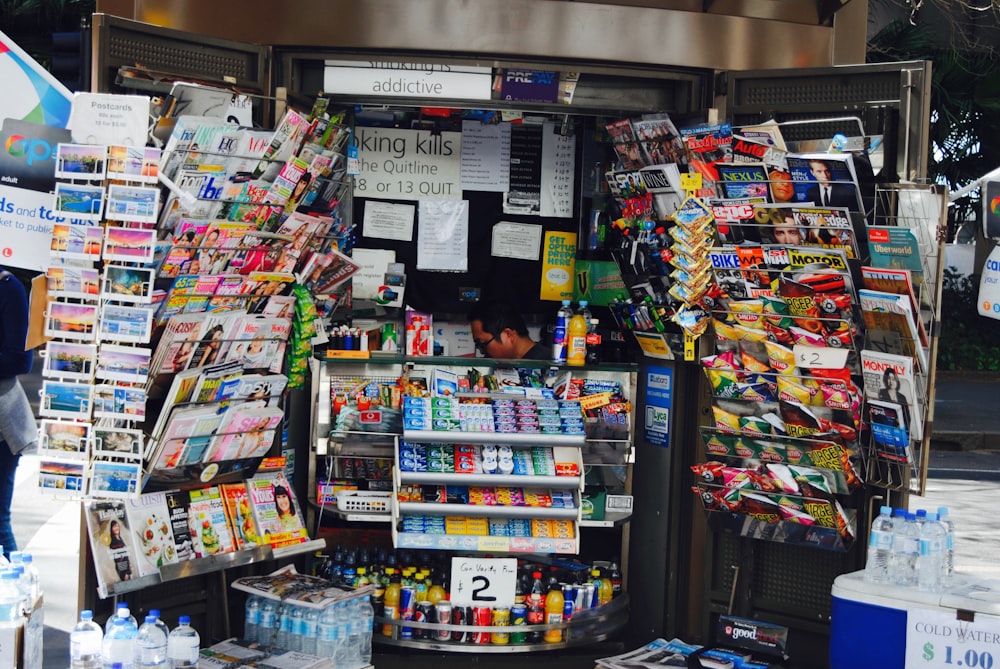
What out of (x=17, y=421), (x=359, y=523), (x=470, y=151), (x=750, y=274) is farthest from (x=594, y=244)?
(x=17, y=421)

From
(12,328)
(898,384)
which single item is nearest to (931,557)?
(898,384)

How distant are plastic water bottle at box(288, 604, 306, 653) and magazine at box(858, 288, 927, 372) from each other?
2.74 meters

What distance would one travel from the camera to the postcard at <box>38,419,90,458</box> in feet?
14.8

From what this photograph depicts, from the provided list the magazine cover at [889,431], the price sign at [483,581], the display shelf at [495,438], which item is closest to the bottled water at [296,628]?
the price sign at [483,581]

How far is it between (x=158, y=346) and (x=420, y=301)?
7.38 ft

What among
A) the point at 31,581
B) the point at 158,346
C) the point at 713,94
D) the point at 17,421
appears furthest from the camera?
the point at 17,421

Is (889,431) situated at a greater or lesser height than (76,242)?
lesser

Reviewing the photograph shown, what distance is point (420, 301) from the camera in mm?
6750

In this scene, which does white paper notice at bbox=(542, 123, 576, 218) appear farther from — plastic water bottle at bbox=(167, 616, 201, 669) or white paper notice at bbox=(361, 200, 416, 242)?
plastic water bottle at bbox=(167, 616, 201, 669)

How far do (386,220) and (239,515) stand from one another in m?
2.08

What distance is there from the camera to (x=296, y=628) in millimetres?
5180

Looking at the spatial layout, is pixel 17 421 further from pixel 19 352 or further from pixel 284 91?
pixel 284 91

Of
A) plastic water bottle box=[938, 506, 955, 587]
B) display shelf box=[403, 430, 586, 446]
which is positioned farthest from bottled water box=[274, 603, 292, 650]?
plastic water bottle box=[938, 506, 955, 587]

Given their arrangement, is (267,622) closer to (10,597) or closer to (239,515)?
(239,515)
